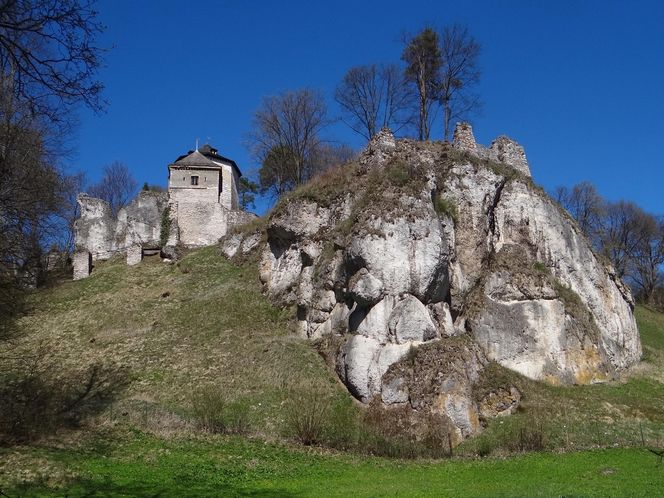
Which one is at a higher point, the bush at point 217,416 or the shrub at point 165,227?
the shrub at point 165,227

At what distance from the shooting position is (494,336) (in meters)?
25.5

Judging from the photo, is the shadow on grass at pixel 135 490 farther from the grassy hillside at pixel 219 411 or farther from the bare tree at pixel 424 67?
the bare tree at pixel 424 67

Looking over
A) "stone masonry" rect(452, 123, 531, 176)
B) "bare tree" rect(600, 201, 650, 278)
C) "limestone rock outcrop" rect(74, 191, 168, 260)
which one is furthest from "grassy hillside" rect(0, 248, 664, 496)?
"bare tree" rect(600, 201, 650, 278)

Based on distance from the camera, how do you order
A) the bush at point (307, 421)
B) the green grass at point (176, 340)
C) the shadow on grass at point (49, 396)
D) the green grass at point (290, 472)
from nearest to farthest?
the green grass at point (290, 472) < the shadow on grass at point (49, 396) < the bush at point (307, 421) < the green grass at point (176, 340)

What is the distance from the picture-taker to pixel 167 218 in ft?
133

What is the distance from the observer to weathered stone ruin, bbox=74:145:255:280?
40.2m

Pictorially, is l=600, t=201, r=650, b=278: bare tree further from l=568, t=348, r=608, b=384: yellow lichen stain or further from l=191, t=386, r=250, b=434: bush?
l=191, t=386, r=250, b=434: bush

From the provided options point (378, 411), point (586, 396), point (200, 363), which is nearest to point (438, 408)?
point (378, 411)

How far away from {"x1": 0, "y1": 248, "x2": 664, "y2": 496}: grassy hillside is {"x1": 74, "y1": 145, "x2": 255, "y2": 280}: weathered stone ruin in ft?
17.2

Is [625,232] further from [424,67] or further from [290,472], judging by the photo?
[290,472]

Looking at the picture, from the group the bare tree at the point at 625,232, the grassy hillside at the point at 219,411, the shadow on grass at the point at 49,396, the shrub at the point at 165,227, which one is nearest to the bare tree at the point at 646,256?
the bare tree at the point at 625,232

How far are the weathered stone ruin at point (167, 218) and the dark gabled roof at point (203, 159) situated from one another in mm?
509

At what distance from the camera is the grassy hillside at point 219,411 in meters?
14.1

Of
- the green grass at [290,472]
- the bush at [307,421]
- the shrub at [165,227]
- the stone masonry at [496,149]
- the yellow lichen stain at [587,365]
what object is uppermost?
the stone masonry at [496,149]
